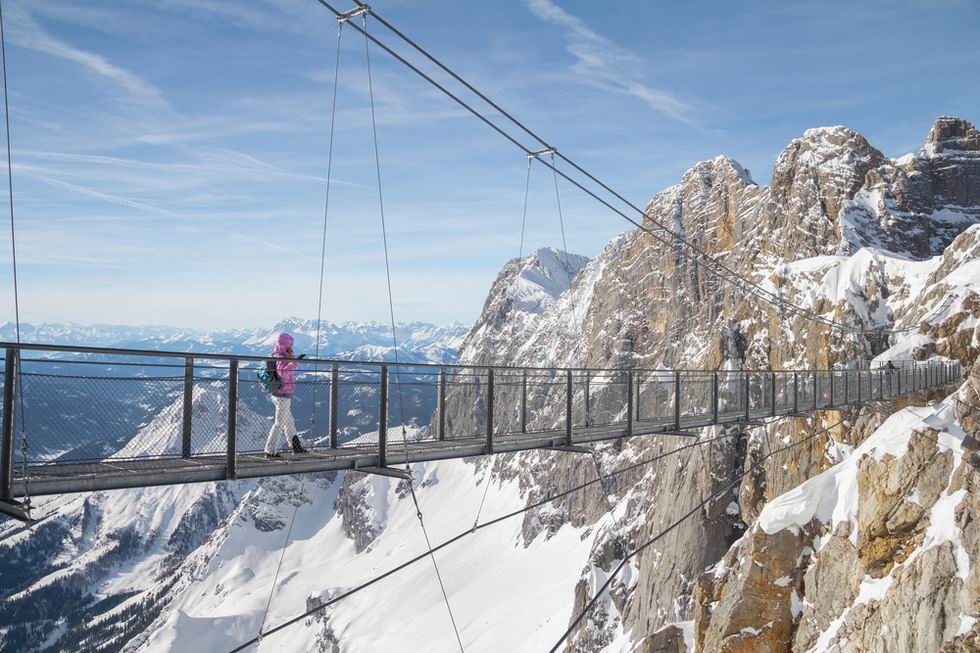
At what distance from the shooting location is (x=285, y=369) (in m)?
11.1

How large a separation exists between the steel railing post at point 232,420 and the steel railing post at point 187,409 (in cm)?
46

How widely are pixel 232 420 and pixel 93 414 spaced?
166 centimetres

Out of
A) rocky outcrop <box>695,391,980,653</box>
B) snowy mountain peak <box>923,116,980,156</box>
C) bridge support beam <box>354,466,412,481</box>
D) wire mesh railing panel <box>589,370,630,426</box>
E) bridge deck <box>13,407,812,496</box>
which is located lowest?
rocky outcrop <box>695,391,980,653</box>

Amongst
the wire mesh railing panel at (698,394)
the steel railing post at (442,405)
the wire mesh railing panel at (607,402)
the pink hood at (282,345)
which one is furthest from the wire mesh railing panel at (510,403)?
the wire mesh railing panel at (698,394)

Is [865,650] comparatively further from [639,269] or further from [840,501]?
[639,269]

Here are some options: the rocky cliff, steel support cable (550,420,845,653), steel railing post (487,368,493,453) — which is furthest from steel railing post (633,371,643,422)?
steel railing post (487,368,493,453)

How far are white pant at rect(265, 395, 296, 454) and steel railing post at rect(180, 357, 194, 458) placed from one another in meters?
1.25

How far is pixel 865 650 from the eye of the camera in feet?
71.6

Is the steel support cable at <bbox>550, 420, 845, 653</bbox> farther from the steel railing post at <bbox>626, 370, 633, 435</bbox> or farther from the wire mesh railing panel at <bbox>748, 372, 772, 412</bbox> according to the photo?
the wire mesh railing panel at <bbox>748, 372, 772, 412</bbox>

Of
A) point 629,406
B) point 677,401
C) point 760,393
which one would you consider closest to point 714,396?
point 677,401

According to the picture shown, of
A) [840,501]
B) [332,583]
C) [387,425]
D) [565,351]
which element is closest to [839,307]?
[840,501]

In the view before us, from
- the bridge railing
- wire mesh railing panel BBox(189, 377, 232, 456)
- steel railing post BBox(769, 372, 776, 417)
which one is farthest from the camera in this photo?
steel railing post BBox(769, 372, 776, 417)

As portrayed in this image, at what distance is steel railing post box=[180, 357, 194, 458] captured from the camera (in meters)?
9.31

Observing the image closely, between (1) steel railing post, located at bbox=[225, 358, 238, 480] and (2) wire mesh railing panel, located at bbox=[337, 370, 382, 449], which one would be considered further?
(2) wire mesh railing panel, located at bbox=[337, 370, 382, 449]
